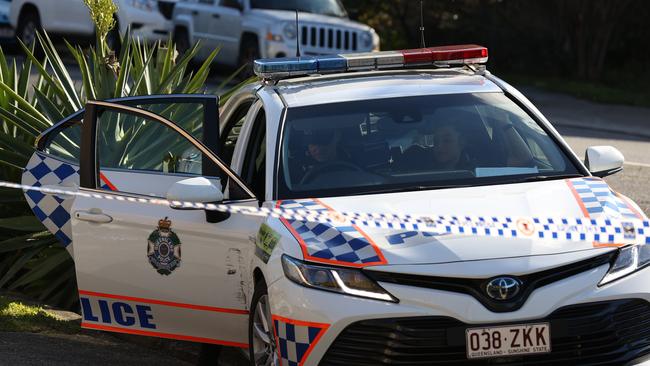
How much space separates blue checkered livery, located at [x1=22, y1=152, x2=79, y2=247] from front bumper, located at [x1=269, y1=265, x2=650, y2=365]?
2312mm

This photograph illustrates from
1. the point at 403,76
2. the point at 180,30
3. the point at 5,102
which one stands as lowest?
the point at 180,30

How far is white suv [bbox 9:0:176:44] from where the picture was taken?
74.6 feet

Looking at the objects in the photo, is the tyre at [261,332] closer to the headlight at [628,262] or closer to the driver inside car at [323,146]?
the driver inside car at [323,146]

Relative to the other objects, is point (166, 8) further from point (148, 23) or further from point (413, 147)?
point (413, 147)

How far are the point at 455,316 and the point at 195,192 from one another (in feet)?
4.50

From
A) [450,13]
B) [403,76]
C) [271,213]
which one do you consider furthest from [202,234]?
[450,13]

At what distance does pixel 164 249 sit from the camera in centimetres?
633

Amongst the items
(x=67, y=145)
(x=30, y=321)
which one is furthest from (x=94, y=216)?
(x=67, y=145)

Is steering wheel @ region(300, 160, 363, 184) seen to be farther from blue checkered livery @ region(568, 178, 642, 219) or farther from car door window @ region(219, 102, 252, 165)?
car door window @ region(219, 102, 252, 165)

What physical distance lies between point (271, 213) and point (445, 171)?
0.91 meters

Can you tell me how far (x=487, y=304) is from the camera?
5.25m

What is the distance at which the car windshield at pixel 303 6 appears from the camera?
2117 centimetres

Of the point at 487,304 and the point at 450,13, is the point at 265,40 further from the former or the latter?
the point at 487,304

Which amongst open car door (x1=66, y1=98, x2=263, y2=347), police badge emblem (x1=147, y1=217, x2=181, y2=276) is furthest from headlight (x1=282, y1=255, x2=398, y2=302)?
police badge emblem (x1=147, y1=217, x2=181, y2=276)
